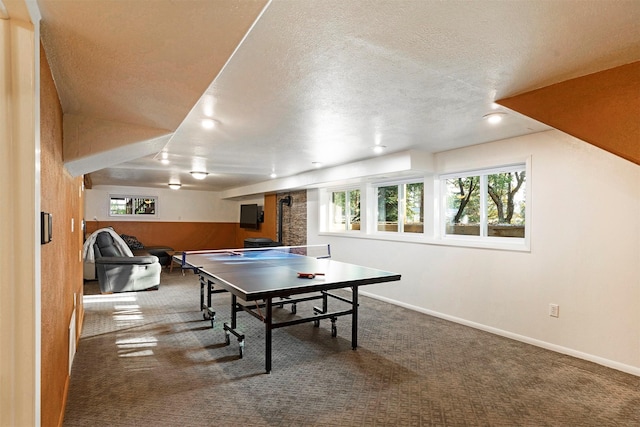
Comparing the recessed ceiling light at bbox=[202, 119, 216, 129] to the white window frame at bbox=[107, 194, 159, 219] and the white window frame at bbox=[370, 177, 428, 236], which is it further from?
the white window frame at bbox=[107, 194, 159, 219]

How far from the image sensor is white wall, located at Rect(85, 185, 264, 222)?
9352 mm

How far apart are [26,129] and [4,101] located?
0.10 m

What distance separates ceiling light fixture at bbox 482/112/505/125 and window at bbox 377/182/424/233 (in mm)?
2046

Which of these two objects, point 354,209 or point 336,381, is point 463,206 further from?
point 336,381

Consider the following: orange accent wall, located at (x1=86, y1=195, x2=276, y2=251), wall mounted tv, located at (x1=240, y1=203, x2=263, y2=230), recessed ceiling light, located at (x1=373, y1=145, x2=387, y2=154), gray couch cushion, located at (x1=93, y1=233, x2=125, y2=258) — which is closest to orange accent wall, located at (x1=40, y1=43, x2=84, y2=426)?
recessed ceiling light, located at (x1=373, y1=145, x2=387, y2=154)

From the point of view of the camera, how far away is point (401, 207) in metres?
5.50

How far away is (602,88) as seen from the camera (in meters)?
2.06

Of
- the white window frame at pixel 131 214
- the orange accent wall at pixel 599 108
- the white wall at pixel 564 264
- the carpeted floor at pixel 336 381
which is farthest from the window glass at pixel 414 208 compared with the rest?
the white window frame at pixel 131 214

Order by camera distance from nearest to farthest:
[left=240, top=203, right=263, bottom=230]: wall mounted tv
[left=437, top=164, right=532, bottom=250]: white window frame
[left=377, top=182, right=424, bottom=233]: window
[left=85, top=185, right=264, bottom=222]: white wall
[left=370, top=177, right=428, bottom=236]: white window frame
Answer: [left=437, top=164, right=532, bottom=250]: white window frame < [left=370, top=177, right=428, bottom=236]: white window frame < [left=377, top=182, right=424, bottom=233]: window < [left=85, top=185, right=264, bottom=222]: white wall < [left=240, top=203, right=263, bottom=230]: wall mounted tv

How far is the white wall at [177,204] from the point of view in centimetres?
935

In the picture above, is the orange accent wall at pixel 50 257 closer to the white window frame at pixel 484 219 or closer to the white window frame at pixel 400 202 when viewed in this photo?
the white window frame at pixel 484 219

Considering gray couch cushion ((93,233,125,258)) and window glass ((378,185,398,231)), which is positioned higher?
window glass ((378,185,398,231))

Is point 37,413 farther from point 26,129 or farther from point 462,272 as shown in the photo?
point 462,272

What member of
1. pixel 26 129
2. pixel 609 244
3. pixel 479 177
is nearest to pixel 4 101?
pixel 26 129
